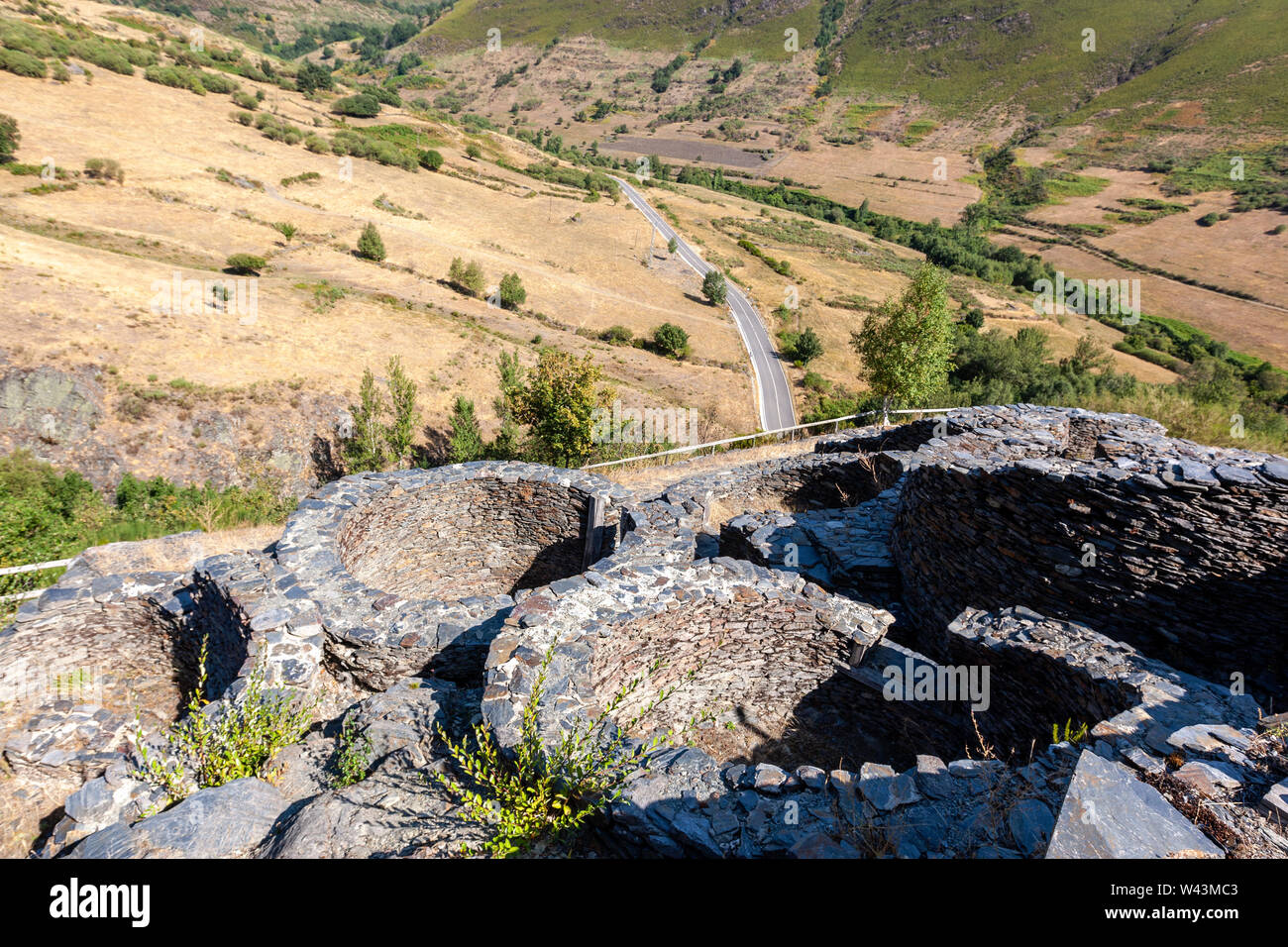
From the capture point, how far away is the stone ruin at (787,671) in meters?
4.60

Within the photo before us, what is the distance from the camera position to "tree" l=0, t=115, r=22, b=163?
38.9m

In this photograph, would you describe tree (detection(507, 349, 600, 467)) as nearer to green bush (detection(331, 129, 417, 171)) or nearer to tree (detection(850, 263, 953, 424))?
tree (detection(850, 263, 953, 424))

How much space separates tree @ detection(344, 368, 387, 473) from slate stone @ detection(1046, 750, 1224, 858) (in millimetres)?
23268

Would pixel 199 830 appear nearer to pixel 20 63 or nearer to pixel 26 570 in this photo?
pixel 26 570

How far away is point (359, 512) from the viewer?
1028 centimetres

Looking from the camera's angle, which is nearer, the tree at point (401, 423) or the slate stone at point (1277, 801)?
the slate stone at point (1277, 801)

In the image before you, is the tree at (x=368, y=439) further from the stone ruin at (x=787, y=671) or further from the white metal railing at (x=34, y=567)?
the stone ruin at (x=787, y=671)

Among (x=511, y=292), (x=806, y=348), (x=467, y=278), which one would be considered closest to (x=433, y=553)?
(x=511, y=292)

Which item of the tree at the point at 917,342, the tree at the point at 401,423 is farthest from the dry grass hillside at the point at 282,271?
the tree at the point at 917,342

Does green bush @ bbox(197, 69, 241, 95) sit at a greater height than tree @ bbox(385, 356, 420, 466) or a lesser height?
greater

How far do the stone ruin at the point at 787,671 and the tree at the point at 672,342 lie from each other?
3669 centimetres

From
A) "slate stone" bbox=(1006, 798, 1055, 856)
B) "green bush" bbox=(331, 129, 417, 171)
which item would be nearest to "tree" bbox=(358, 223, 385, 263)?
"green bush" bbox=(331, 129, 417, 171)

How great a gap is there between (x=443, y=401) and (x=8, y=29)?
7037 cm

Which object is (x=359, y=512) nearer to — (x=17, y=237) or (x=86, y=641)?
(x=86, y=641)
